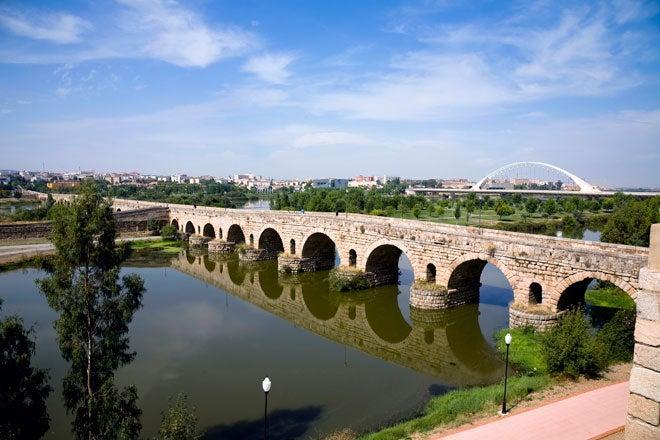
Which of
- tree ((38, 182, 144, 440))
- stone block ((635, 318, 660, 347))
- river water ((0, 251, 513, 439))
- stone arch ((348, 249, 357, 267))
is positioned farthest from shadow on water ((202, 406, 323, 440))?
stone arch ((348, 249, 357, 267))

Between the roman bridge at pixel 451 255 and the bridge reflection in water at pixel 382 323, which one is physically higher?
the roman bridge at pixel 451 255

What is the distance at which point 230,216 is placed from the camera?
110ft

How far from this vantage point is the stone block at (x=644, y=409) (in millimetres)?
3199

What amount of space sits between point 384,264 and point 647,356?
19950mm

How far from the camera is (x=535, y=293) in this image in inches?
606

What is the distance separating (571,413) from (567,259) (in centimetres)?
649

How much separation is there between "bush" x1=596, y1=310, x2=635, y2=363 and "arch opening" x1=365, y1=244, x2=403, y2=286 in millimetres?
10319

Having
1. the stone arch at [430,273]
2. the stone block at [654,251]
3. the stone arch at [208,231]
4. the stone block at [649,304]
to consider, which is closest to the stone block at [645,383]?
the stone block at [649,304]

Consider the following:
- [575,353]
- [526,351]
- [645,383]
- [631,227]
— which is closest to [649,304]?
[645,383]

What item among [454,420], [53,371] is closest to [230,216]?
[53,371]

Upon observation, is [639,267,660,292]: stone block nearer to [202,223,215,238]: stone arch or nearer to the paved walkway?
the paved walkway

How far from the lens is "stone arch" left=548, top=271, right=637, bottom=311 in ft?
42.3

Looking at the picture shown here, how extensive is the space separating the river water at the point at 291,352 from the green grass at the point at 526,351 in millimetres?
612

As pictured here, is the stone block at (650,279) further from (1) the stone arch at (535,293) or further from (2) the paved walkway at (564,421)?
(1) the stone arch at (535,293)
